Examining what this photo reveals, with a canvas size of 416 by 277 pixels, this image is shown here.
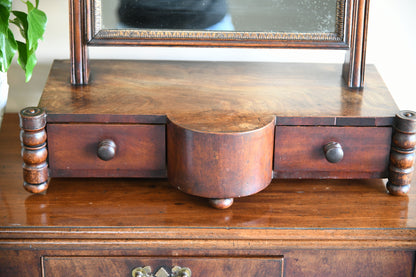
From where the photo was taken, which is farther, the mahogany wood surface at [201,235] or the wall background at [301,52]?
the wall background at [301,52]

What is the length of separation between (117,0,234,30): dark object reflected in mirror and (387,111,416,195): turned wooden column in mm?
397

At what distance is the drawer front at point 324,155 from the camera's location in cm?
117

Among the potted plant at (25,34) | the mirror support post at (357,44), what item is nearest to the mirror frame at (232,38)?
the mirror support post at (357,44)

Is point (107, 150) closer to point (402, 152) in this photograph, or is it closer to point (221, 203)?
point (221, 203)

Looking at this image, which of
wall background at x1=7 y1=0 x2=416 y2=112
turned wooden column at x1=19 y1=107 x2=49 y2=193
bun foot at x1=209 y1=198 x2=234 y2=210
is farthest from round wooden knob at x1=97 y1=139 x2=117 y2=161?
wall background at x1=7 y1=0 x2=416 y2=112

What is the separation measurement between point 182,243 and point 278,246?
6.9 inches

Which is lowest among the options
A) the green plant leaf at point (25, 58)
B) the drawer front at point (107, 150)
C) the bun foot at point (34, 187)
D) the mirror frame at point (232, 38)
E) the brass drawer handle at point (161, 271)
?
the brass drawer handle at point (161, 271)

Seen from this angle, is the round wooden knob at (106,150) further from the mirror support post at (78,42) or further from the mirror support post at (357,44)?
the mirror support post at (357,44)

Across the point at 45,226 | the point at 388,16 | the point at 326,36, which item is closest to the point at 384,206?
the point at 326,36

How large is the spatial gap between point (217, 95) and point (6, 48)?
42 cm

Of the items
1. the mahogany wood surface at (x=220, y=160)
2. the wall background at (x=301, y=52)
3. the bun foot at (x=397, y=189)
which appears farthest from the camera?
the wall background at (x=301, y=52)

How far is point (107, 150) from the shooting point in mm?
1148

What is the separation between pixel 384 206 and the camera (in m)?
1.19

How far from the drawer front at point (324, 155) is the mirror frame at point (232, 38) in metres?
0.19
